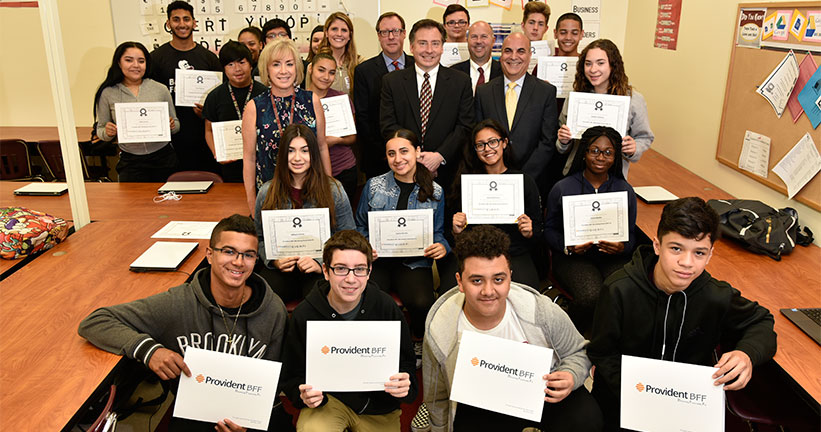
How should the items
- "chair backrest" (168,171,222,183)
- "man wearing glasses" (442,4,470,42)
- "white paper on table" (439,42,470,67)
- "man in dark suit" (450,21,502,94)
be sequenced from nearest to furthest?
1. "man in dark suit" (450,21,502,94)
2. "chair backrest" (168,171,222,183)
3. "white paper on table" (439,42,470,67)
4. "man wearing glasses" (442,4,470,42)

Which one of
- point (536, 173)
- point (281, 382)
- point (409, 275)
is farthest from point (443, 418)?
point (536, 173)

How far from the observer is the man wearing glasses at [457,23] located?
505 cm

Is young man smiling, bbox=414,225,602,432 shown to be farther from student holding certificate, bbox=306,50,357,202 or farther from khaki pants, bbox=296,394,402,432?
student holding certificate, bbox=306,50,357,202

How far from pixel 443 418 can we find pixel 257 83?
2986mm

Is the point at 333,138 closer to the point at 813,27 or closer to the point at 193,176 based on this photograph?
the point at 193,176

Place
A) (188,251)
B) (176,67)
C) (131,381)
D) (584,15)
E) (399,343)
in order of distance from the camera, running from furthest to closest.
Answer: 1. (584,15)
2. (176,67)
3. (188,251)
4. (131,381)
5. (399,343)

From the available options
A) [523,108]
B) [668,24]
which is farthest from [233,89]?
[668,24]

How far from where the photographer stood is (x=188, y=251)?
10.4 ft

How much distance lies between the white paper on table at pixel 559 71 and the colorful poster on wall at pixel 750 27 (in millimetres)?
1121

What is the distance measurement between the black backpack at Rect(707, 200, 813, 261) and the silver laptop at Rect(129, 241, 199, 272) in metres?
2.78

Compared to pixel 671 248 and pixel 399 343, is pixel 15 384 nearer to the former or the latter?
pixel 399 343

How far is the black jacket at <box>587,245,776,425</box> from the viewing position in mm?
2414

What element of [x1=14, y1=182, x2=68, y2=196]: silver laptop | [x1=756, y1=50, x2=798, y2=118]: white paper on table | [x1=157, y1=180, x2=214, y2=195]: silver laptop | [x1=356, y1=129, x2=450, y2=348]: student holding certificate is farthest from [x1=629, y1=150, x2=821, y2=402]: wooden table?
[x1=14, y1=182, x2=68, y2=196]: silver laptop

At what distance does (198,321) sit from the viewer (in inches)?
97.3
